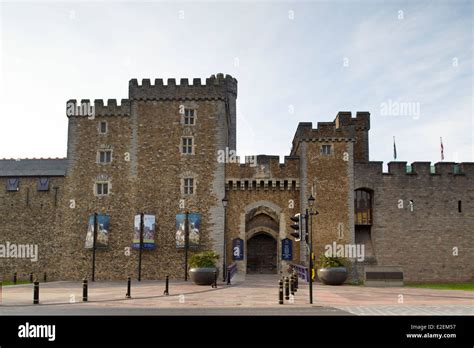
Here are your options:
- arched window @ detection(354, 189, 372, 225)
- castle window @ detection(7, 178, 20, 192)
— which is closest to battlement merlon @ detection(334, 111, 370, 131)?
arched window @ detection(354, 189, 372, 225)

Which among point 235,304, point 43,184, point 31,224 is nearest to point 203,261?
point 235,304

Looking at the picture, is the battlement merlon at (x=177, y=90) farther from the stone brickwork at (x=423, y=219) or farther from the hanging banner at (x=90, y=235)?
the stone brickwork at (x=423, y=219)

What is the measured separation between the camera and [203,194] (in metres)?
33.3

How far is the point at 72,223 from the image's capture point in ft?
110

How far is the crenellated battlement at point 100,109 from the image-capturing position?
34469 millimetres

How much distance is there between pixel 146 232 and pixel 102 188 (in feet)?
15.0

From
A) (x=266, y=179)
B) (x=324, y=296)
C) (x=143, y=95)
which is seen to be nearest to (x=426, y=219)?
(x=266, y=179)

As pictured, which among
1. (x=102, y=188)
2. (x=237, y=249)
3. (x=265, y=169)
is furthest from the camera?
(x=265, y=169)

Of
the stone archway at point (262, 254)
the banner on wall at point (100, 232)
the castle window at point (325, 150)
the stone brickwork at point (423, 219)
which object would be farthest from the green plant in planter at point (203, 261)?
the stone brickwork at point (423, 219)

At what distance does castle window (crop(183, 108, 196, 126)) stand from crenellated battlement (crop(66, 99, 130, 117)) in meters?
4.12

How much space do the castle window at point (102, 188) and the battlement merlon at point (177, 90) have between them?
6.42m

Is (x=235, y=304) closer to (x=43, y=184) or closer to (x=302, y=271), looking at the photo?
(x=302, y=271)

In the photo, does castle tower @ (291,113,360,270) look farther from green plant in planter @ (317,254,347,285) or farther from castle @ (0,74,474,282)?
green plant in planter @ (317,254,347,285)

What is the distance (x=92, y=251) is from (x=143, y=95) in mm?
11383
